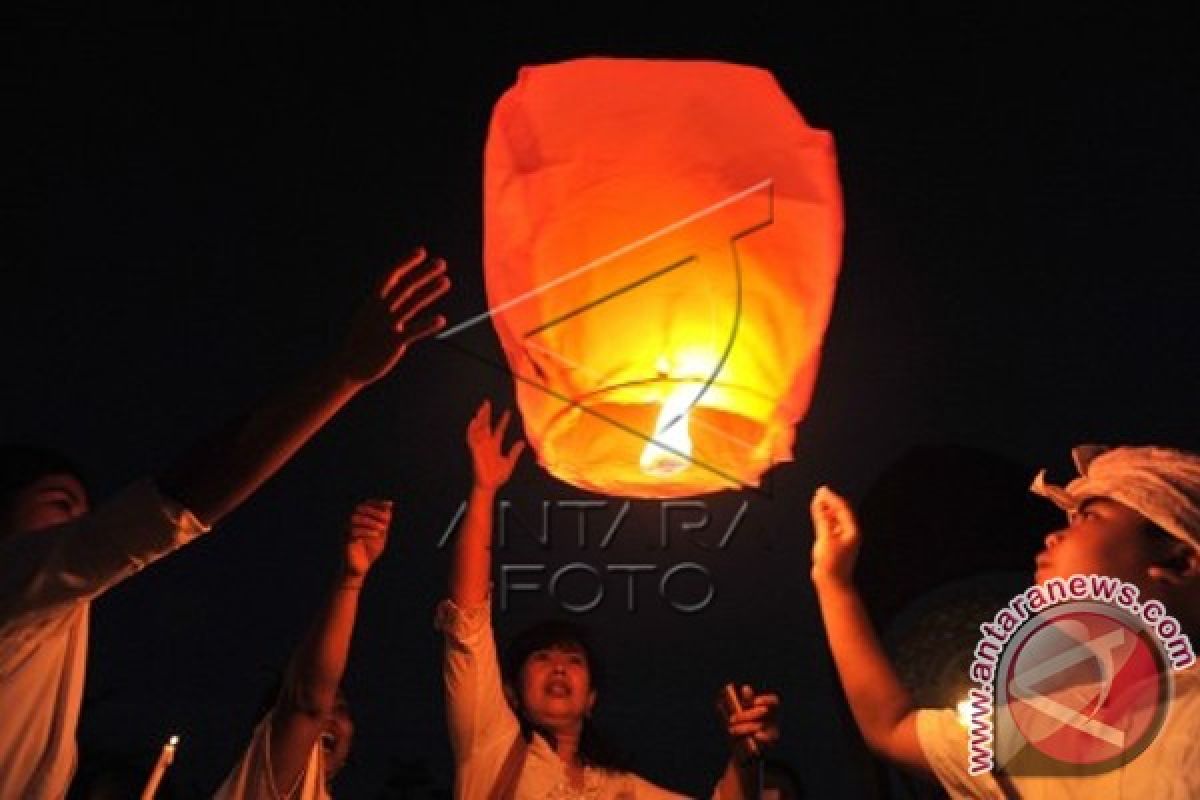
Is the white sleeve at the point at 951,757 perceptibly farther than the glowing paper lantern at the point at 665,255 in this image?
No

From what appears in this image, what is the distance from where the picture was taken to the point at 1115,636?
1755 mm

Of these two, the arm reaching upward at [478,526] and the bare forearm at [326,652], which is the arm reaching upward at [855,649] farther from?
the arm reaching upward at [478,526]

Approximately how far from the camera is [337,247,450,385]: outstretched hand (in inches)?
52.7

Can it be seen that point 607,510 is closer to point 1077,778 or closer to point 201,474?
point 1077,778

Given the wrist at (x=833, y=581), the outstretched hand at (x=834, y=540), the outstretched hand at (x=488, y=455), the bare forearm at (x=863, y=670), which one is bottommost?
the bare forearm at (x=863, y=670)

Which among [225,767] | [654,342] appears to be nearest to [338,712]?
[654,342]

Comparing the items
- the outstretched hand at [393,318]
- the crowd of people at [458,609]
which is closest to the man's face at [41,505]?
the crowd of people at [458,609]

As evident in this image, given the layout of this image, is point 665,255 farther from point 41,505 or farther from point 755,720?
point 41,505

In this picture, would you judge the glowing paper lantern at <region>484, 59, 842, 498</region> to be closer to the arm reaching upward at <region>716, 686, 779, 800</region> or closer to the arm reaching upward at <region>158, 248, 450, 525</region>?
the arm reaching upward at <region>716, 686, 779, 800</region>

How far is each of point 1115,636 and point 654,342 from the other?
28.8 inches

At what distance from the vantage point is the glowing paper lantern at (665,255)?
1947mm

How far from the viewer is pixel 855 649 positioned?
1849mm

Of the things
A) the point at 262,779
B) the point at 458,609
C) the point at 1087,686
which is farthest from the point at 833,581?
the point at 458,609

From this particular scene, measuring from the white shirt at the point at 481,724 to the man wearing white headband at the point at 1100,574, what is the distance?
1.18m
